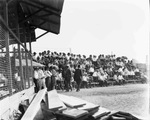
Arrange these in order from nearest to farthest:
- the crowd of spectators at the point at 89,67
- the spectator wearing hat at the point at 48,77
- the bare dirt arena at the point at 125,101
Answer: the bare dirt arena at the point at 125,101, the spectator wearing hat at the point at 48,77, the crowd of spectators at the point at 89,67

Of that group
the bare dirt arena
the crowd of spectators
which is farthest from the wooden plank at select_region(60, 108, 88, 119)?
the crowd of spectators

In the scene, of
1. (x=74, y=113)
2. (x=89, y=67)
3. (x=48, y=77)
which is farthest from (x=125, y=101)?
(x=89, y=67)

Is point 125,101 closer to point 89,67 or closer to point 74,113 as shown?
point 74,113

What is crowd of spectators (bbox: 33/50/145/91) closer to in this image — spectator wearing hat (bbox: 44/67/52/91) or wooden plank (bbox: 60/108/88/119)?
spectator wearing hat (bbox: 44/67/52/91)

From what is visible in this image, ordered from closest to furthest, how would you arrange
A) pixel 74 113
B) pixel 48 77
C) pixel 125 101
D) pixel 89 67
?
1. pixel 74 113
2. pixel 125 101
3. pixel 48 77
4. pixel 89 67

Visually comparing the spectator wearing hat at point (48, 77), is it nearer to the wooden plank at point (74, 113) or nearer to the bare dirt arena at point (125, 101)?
the bare dirt arena at point (125, 101)

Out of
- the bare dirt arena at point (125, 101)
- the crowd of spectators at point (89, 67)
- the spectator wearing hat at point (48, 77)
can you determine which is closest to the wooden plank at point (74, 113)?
the bare dirt arena at point (125, 101)

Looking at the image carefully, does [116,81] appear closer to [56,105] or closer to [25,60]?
[25,60]

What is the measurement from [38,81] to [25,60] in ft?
8.47

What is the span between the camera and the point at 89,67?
21156 mm

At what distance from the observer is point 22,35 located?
11.0 metres

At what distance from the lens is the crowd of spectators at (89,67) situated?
18.9 m

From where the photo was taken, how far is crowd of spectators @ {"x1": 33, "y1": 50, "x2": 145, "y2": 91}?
1889 centimetres

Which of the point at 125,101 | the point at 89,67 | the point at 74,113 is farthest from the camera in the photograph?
the point at 89,67
